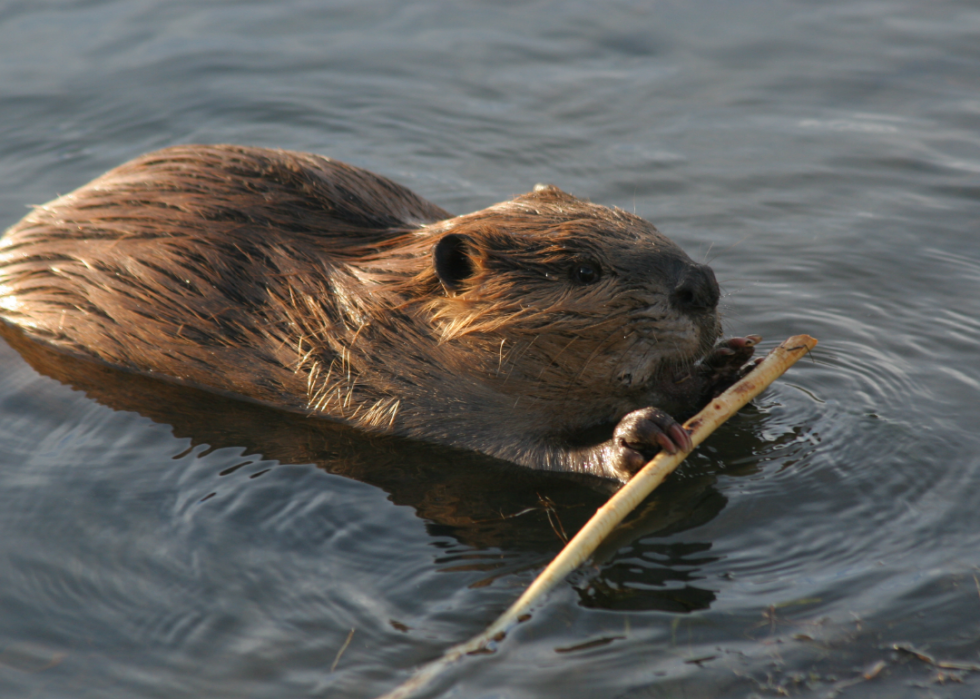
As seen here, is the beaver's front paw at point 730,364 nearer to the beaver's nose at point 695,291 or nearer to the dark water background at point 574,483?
the dark water background at point 574,483

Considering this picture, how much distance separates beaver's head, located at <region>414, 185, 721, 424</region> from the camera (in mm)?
4781

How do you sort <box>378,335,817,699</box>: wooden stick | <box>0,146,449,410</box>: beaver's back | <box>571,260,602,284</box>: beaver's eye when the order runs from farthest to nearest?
<box>0,146,449,410</box>: beaver's back, <box>571,260,602,284</box>: beaver's eye, <box>378,335,817,699</box>: wooden stick

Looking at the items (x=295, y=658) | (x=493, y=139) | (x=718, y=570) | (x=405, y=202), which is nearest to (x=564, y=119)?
(x=493, y=139)

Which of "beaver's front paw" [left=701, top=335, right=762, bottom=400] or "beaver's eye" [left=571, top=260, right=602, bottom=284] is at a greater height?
"beaver's eye" [left=571, top=260, right=602, bottom=284]

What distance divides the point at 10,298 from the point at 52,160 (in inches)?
115

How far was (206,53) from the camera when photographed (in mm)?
10352

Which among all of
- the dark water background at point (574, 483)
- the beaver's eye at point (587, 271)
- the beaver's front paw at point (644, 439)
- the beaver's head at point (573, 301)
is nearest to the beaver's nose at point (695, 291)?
the beaver's head at point (573, 301)

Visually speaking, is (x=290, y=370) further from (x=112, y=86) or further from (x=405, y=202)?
(x=112, y=86)

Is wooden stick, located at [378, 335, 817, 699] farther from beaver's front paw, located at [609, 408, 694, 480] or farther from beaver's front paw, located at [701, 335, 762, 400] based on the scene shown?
beaver's front paw, located at [701, 335, 762, 400]

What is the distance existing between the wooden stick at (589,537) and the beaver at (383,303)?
17cm

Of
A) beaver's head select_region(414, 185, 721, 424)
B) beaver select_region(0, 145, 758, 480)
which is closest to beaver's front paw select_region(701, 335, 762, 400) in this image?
beaver select_region(0, 145, 758, 480)

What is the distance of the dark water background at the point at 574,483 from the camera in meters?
3.99

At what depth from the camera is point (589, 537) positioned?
4.05m

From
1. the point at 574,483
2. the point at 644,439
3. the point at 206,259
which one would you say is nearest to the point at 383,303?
the point at 206,259
